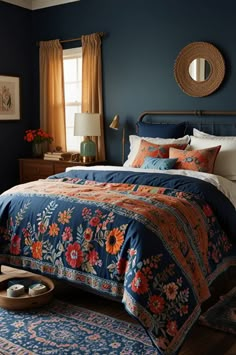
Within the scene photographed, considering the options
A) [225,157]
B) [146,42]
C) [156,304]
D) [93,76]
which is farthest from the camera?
[93,76]

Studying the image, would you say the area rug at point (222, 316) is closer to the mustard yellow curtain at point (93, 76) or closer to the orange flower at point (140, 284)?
the orange flower at point (140, 284)

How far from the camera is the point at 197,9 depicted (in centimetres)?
488

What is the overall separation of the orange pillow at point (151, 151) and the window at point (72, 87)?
1.62 metres

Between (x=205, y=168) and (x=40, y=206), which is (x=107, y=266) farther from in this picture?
(x=205, y=168)

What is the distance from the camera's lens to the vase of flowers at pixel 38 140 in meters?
6.03

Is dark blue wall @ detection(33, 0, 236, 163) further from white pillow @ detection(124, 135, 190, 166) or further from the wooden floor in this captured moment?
the wooden floor

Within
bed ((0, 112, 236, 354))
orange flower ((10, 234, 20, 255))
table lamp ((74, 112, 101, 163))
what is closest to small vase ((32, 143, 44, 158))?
table lamp ((74, 112, 101, 163))

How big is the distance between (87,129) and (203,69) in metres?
1.48

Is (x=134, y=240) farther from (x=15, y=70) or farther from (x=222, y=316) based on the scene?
(x=15, y=70)

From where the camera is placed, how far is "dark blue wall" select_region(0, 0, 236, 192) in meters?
4.81

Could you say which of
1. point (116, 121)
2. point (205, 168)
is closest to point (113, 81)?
point (116, 121)

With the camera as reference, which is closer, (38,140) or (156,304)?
(156,304)

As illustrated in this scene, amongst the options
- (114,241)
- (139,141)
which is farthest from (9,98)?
(114,241)

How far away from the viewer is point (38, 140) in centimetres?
604
